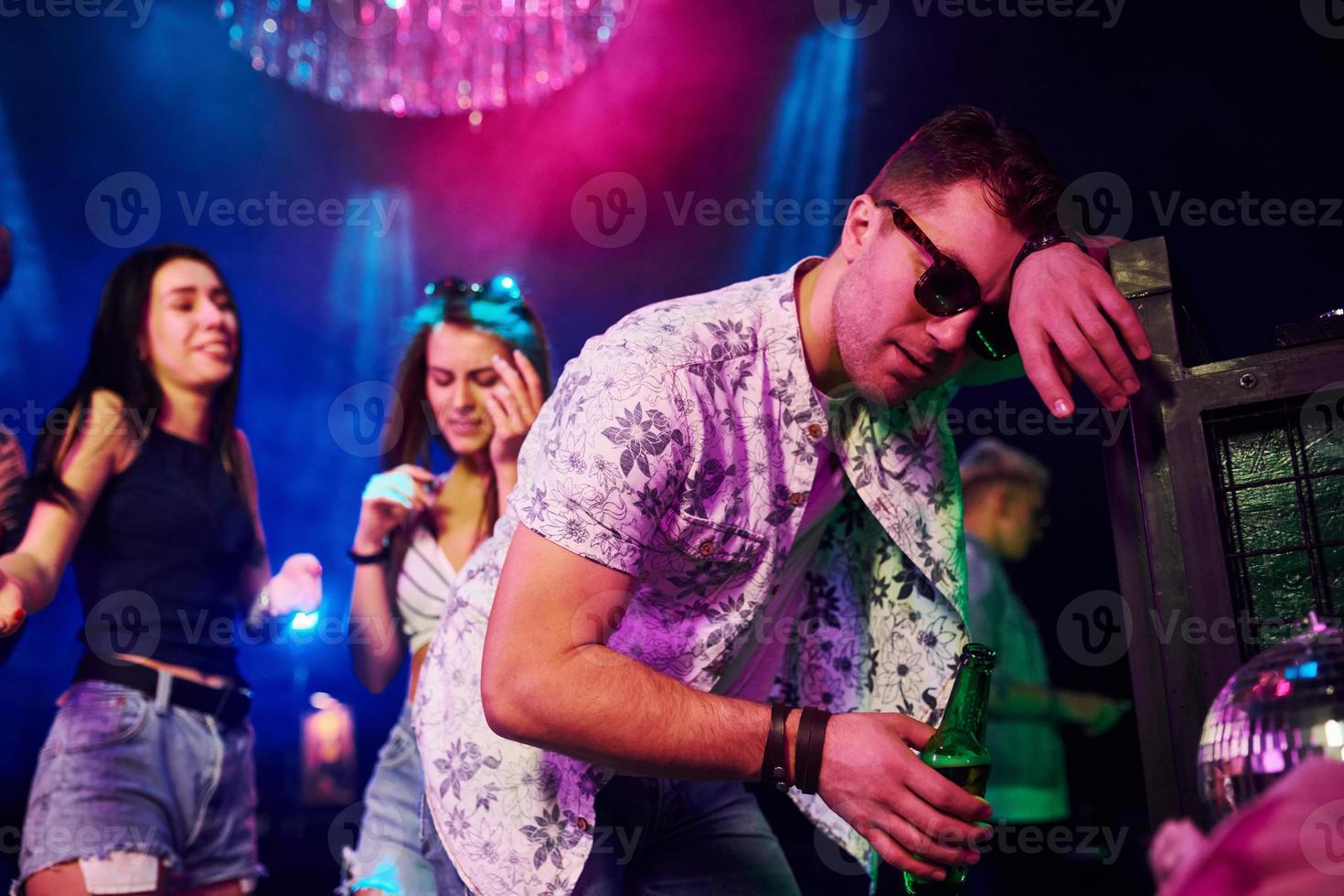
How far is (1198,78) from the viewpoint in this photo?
3.11m

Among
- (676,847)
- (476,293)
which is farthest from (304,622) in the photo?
(676,847)

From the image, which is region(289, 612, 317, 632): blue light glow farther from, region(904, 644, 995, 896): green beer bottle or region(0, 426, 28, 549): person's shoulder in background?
region(904, 644, 995, 896): green beer bottle

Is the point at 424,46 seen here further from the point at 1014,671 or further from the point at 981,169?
the point at 1014,671

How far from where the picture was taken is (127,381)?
3.07 meters

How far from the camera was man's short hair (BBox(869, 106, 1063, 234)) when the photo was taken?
1324mm

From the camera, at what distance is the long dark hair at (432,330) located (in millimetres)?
3289

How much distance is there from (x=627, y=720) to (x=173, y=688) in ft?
7.33

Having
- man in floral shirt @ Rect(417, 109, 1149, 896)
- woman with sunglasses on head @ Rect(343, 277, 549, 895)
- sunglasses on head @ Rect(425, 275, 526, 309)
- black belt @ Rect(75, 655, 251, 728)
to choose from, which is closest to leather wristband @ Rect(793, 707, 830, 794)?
man in floral shirt @ Rect(417, 109, 1149, 896)

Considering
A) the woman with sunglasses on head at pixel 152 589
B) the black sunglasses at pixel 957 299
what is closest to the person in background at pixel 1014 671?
the black sunglasses at pixel 957 299

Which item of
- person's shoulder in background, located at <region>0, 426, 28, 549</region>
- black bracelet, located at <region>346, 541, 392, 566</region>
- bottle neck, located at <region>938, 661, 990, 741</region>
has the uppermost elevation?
person's shoulder in background, located at <region>0, 426, 28, 549</region>

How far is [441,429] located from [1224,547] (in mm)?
2640

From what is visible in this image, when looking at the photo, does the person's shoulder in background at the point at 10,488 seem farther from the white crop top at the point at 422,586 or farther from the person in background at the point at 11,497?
the white crop top at the point at 422,586

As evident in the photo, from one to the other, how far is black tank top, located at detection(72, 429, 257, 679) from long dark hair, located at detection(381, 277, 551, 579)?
581 mm

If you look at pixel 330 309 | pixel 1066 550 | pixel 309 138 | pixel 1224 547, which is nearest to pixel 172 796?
pixel 330 309
